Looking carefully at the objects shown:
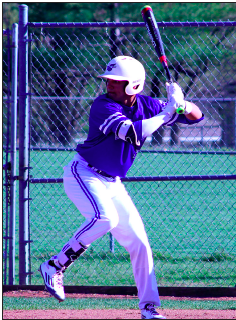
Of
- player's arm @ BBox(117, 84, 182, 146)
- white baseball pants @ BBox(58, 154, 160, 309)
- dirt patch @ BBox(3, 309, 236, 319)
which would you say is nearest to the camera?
player's arm @ BBox(117, 84, 182, 146)

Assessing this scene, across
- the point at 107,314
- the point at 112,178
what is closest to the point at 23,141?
the point at 112,178

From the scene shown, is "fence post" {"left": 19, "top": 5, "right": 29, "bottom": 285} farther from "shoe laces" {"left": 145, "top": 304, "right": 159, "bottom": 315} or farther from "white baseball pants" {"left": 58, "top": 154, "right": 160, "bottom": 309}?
"shoe laces" {"left": 145, "top": 304, "right": 159, "bottom": 315}

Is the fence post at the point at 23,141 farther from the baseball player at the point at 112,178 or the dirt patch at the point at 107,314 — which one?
the baseball player at the point at 112,178

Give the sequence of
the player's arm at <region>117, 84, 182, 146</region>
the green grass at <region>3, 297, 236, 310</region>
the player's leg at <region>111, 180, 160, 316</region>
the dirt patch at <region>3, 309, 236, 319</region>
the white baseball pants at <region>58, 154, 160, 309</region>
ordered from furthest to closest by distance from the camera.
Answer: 1. the green grass at <region>3, 297, 236, 310</region>
2. the dirt patch at <region>3, 309, 236, 319</region>
3. the player's leg at <region>111, 180, 160, 316</region>
4. the white baseball pants at <region>58, 154, 160, 309</region>
5. the player's arm at <region>117, 84, 182, 146</region>

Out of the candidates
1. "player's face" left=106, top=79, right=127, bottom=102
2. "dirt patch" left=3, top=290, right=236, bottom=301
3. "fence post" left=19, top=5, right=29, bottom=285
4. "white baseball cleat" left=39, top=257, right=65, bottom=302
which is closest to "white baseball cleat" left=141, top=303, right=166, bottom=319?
"white baseball cleat" left=39, top=257, right=65, bottom=302

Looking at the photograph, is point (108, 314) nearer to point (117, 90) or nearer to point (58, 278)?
point (58, 278)

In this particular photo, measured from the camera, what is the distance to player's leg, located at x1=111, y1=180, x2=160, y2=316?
12.0ft

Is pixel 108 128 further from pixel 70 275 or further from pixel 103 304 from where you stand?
pixel 70 275

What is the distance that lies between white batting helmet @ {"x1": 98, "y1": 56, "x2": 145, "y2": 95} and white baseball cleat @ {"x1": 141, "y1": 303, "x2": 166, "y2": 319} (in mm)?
1660

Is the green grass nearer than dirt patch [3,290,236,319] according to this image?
No

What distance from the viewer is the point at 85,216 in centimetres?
363

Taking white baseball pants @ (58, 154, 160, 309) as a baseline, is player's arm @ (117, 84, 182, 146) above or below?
above

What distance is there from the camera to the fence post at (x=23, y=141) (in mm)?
4797

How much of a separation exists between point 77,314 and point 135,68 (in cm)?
208
